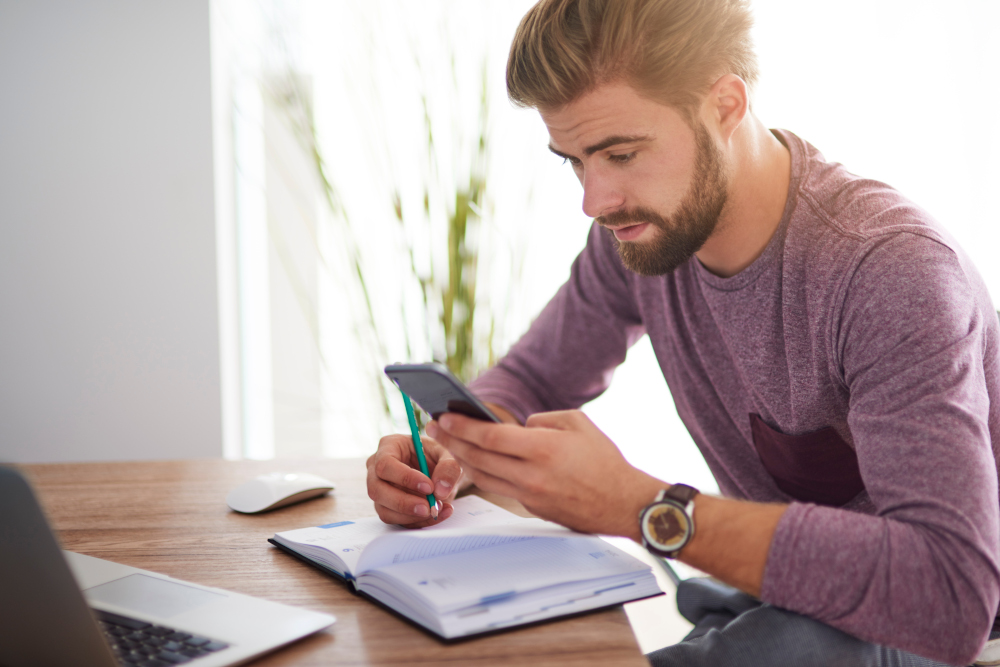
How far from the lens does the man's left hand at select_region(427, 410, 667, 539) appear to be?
2.10ft

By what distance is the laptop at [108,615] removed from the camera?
0.43 metres

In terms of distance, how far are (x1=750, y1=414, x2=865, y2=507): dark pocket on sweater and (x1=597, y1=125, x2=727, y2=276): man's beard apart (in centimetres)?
27

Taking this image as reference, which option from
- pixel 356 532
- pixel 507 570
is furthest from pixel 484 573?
pixel 356 532

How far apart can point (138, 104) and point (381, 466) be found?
1.91 metres

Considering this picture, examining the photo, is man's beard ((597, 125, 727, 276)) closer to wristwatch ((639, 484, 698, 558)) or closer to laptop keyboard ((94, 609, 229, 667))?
wristwatch ((639, 484, 698, 558))

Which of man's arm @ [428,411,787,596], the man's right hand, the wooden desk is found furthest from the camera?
the man's right hand

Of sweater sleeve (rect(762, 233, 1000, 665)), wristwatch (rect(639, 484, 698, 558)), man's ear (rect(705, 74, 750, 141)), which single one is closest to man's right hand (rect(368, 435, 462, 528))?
wristwatch (rect(639, 484, 698, 558))

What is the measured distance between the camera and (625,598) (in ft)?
1.98

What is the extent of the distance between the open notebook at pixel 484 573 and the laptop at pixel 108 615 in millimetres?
71

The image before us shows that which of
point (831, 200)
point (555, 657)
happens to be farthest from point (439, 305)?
point (555, 657)

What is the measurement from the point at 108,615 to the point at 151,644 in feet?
0.28

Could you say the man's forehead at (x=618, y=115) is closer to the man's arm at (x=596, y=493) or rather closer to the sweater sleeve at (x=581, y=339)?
the sweater sleeve at (x=581, y=339)

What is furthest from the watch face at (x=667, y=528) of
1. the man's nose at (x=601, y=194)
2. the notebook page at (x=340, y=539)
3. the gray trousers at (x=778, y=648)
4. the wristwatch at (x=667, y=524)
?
the man's nose at (x=601, y=194)

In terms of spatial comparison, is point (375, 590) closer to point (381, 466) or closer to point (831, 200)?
point (381, 466)
